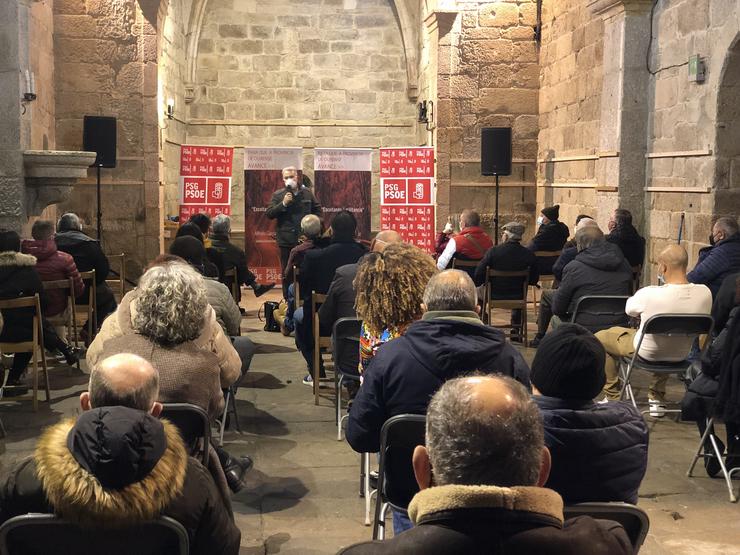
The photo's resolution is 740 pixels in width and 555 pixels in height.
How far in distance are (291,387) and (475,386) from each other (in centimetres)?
493

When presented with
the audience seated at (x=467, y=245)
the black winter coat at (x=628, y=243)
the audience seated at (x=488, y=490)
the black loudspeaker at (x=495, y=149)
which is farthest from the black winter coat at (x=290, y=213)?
the audience seated at (x=488, y=490)

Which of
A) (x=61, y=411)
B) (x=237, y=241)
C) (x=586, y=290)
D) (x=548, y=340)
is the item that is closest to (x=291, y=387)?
(x=61, y=411)

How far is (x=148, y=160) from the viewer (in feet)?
38.4

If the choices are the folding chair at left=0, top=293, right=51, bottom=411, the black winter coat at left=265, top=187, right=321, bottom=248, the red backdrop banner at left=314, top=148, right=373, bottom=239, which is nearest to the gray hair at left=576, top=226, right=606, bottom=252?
the folding chair at left=0, top=293, right=51, bottom=411

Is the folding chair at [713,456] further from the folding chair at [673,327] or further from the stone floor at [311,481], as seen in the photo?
the folding chair at [673,327]

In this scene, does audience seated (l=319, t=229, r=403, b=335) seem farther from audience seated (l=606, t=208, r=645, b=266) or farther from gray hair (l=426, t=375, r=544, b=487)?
gray hair (l=426, t=375, r=544, b=487)

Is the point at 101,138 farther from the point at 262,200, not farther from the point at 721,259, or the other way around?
the point at 721,259

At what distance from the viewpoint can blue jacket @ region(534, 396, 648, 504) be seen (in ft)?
8.00

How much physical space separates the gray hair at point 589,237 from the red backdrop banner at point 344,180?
587cm

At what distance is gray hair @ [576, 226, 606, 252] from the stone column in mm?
2656

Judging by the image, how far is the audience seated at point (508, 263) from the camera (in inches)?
306

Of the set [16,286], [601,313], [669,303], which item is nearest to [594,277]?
[601,313]

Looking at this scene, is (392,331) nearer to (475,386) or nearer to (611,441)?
(611,441)

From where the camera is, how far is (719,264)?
6.21 meters
